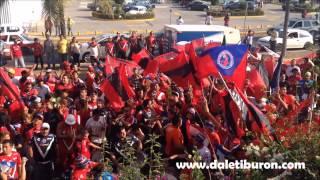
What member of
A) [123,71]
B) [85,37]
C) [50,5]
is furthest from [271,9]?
[123,71]

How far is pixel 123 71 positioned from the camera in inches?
461

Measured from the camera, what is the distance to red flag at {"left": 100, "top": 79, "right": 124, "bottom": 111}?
1113 centimetres

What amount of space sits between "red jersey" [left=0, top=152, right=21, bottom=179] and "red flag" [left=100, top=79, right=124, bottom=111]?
3.76 meters

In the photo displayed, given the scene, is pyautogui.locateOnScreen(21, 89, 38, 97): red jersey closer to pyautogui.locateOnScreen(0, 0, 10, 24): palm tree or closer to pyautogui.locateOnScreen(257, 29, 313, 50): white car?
pyautogui.locateOnScreen(257, 29, 313, 50): white car

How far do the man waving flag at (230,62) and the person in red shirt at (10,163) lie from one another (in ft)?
12.9

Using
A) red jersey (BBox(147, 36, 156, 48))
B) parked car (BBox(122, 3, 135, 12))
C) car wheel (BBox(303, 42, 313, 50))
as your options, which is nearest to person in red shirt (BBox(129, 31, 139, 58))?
red jersey (BBox(147, 36, 156, 48))

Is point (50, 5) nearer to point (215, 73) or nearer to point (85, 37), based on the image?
point (85, 37)

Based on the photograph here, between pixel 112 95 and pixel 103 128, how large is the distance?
6.81 feet

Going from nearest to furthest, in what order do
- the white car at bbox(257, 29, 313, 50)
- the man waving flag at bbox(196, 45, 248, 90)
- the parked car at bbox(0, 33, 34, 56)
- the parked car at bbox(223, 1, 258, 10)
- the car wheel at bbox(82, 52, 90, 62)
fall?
the man waving flag at bbox(196, 45, 248, 90), the car wheel at bbox(82, 52, 90, 62), the parked car at bbox(0, 33, 34, 56), the white car at bbox(257, 29, 313, 50), the parked car at bbox(223, 1, 258, 10)

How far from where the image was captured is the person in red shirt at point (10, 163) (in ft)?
24.0

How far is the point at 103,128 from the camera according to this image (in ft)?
30.6

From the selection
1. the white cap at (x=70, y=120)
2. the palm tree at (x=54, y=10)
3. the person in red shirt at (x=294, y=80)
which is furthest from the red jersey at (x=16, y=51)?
the white cap at (x=70, y=120)

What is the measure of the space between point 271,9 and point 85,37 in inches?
1076

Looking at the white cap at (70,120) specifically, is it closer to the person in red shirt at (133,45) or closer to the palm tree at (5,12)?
the person in red shirt at (133,45)
